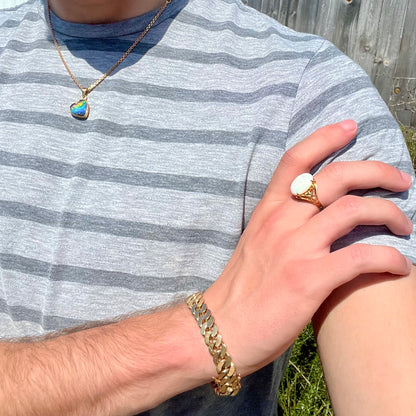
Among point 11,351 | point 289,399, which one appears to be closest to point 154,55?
point 11,351

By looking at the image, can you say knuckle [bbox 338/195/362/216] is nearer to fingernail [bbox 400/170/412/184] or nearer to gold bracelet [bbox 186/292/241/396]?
fingernail [bbox 400/170/412/184]

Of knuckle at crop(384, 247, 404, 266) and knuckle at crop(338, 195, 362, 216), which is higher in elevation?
knuckle at crop(338, 195, 362, 216)

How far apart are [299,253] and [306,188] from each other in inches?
4.8

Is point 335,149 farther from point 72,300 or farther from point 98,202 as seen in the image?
point 72,300

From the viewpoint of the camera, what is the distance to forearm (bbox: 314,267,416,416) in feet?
2.98

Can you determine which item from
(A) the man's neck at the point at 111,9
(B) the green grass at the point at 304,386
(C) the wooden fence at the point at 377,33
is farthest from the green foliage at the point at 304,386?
(C) the wooden fence at the point at 377,33

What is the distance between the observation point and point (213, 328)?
106 cm

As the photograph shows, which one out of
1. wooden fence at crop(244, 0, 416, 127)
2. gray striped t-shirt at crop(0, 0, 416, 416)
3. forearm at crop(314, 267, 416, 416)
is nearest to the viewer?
forearm at crop(314, 267, 416, 416)

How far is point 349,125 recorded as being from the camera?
1045 mm

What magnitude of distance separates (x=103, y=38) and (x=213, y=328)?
79cm

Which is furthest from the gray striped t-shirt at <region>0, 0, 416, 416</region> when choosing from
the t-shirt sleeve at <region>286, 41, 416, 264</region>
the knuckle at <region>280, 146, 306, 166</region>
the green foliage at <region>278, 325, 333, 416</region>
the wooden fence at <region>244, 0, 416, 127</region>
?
the wooden fence at <region>244, 0, 416, 127</region>

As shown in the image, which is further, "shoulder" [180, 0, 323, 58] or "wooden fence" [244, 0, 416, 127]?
"wooden fence" [244, 0, 416, 127]

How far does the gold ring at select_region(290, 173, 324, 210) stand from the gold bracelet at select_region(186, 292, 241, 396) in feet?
0.98

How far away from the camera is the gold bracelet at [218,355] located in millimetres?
1035
